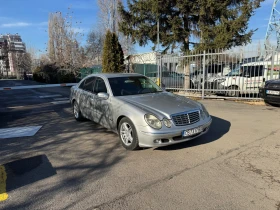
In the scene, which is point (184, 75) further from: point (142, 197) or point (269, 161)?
point (142, 197)

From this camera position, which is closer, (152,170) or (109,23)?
(152,170)

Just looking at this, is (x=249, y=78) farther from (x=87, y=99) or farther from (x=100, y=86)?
(x=87, y=99)

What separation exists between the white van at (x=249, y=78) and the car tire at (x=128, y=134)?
7482 mm

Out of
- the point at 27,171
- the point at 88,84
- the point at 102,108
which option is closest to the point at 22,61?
the point at 88,84

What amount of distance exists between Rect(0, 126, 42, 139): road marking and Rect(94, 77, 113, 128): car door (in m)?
1.81

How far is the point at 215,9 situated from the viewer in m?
13.1

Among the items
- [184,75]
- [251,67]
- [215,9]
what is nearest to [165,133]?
[251,67]

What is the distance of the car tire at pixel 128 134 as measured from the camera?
4.58 metres

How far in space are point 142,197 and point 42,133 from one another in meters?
4.02

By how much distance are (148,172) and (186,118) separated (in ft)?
4.48

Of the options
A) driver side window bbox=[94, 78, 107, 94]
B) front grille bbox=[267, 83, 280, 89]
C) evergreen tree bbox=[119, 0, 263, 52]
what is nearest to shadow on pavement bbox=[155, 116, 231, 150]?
driver side window bbox=[94, 78, 107, 94]

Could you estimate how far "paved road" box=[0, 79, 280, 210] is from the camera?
119 inches

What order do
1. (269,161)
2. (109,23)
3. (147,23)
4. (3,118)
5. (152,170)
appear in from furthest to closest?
(109,23)
(147,23)
(3,118)
(269,161)
(152,170)

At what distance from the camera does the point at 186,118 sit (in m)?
4.59
